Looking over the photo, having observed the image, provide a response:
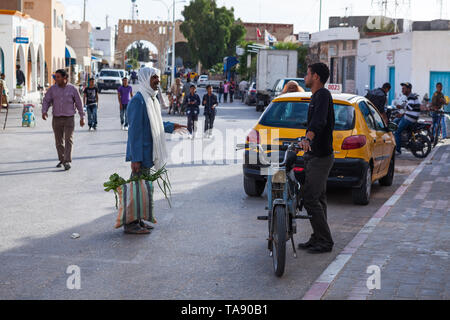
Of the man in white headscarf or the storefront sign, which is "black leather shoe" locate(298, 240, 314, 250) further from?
the storefront sign

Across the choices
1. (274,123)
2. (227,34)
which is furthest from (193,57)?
(274,123)

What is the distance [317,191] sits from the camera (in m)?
7.23

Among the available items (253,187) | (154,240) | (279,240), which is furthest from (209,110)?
(279,240)

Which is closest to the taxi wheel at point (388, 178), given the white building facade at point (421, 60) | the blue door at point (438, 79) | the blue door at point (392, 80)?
the white building facade at point (421, 60)

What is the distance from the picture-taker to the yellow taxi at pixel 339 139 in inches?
399

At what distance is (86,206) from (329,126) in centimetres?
411

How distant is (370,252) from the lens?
7270mm

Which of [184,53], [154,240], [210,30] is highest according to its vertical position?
[210,30]

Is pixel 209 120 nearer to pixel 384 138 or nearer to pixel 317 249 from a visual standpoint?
pixel 384 138

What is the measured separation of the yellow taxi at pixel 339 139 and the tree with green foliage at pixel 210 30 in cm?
7809

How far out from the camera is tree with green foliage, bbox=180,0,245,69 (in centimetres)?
8794

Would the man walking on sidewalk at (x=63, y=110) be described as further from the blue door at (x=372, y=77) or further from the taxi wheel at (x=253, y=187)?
the blue door at (x=372, y=77)

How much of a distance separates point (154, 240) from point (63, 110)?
6.57 m

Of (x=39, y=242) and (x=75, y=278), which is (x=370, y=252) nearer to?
(x=75, y=278)
